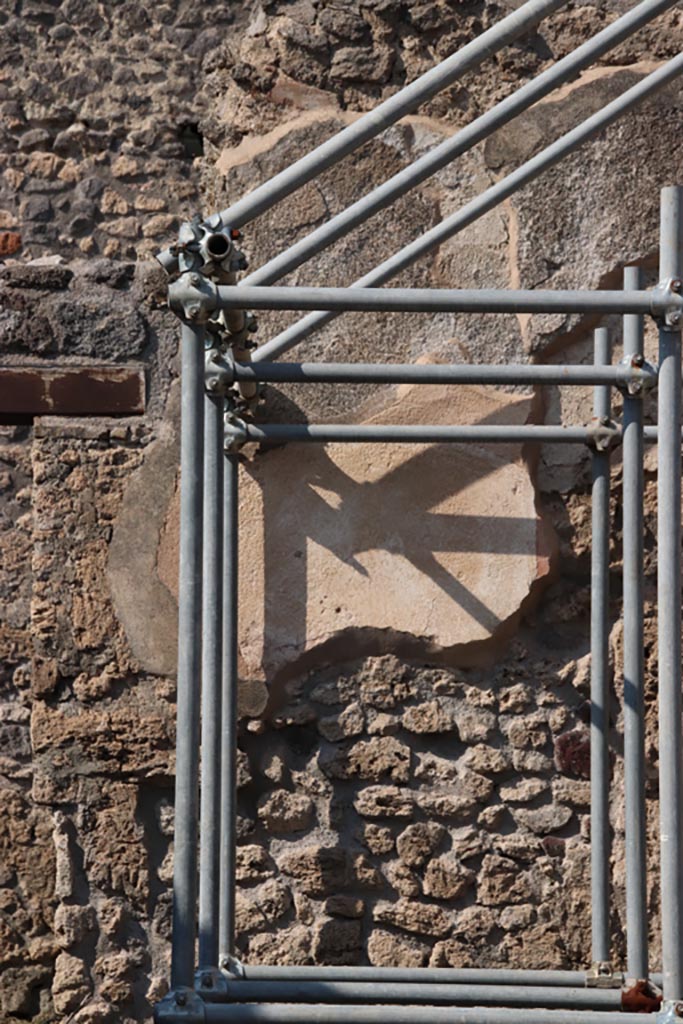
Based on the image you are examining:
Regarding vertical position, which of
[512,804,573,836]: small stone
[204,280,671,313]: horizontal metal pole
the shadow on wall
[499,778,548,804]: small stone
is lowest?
[512,804,573,836]: small stone

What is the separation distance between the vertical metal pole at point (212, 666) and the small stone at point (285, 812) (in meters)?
0.42

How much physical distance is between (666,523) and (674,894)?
687 mm

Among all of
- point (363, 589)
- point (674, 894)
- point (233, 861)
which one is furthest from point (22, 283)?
point (674, 894)

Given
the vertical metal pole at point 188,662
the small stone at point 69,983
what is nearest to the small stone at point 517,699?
the vertical metal pole at point 188,662

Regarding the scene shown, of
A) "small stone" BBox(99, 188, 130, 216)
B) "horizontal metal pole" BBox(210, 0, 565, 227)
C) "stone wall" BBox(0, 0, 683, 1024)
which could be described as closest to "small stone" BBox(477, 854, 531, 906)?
"stone wall" BBox(0, 0, 683, 1024)

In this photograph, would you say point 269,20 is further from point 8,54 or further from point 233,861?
point 233,861

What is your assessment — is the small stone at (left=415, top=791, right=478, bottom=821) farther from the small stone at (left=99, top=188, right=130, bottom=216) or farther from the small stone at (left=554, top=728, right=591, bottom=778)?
the small stone at (left=99, top=188, right=130, bottom=216)

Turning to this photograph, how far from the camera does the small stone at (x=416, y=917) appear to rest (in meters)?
3.59

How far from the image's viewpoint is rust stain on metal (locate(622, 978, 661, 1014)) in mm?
3016

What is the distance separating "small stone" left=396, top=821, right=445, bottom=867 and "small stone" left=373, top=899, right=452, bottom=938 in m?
0.11

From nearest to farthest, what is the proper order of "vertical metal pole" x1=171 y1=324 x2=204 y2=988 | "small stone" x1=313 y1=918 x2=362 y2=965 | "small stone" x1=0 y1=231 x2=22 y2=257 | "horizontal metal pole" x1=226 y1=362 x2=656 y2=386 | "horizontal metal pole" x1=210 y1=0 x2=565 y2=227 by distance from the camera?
"vertical metal pole" x1=171 y1=324 x2=204 y2=988 → "horizontal metal pole" x1=210 y1=0 x2=565 y2=227 → "horizontal metal pole" x1=226 y1=362 x2=656 y2=386 → "small stone" x1=313 y1=918 x2=362 y2=965 → "small stone" x1=0 y1=231 x2=22 y2=257

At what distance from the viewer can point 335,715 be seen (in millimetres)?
3652

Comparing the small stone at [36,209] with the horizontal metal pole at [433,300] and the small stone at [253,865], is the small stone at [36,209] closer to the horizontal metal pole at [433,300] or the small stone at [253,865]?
the horizontal metal pole at [433,300]

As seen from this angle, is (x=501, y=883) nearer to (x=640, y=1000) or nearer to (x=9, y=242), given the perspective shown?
(x=640, y=1000)
